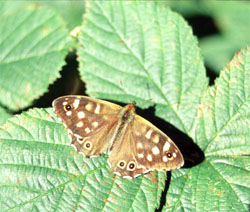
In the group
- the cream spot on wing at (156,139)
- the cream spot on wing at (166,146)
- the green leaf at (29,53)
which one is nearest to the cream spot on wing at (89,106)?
the green leaf at (29,53)

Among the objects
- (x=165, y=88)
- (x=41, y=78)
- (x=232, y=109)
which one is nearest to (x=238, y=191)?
(x=232, y=109)

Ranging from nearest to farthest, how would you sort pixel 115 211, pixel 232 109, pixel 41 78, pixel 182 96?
pixel 115 211 < pixel 232 109 < pixel 182 96 < pixel 41 78

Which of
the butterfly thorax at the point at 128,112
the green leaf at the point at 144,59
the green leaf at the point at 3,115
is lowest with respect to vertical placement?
the butterfly thorax at the point at 128,112

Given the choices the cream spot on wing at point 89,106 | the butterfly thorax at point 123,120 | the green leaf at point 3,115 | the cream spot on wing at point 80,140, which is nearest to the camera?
the cream spot on wing at point 80,140

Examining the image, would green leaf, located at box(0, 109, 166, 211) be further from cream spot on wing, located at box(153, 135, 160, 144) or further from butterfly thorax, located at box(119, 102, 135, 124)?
butterfly thorax, located at box(119, 102, 135, 124)

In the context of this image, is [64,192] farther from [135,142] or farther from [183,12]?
[183,12]

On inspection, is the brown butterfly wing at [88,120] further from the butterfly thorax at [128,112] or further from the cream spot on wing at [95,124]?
the butterfly thorax at [128,112]

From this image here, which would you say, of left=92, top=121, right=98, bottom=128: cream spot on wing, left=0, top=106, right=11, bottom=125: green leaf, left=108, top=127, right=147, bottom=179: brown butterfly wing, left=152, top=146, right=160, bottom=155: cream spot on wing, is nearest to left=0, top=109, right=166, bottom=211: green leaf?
left=108, top=127, right=147, bottom=179: brown butterfly wing
